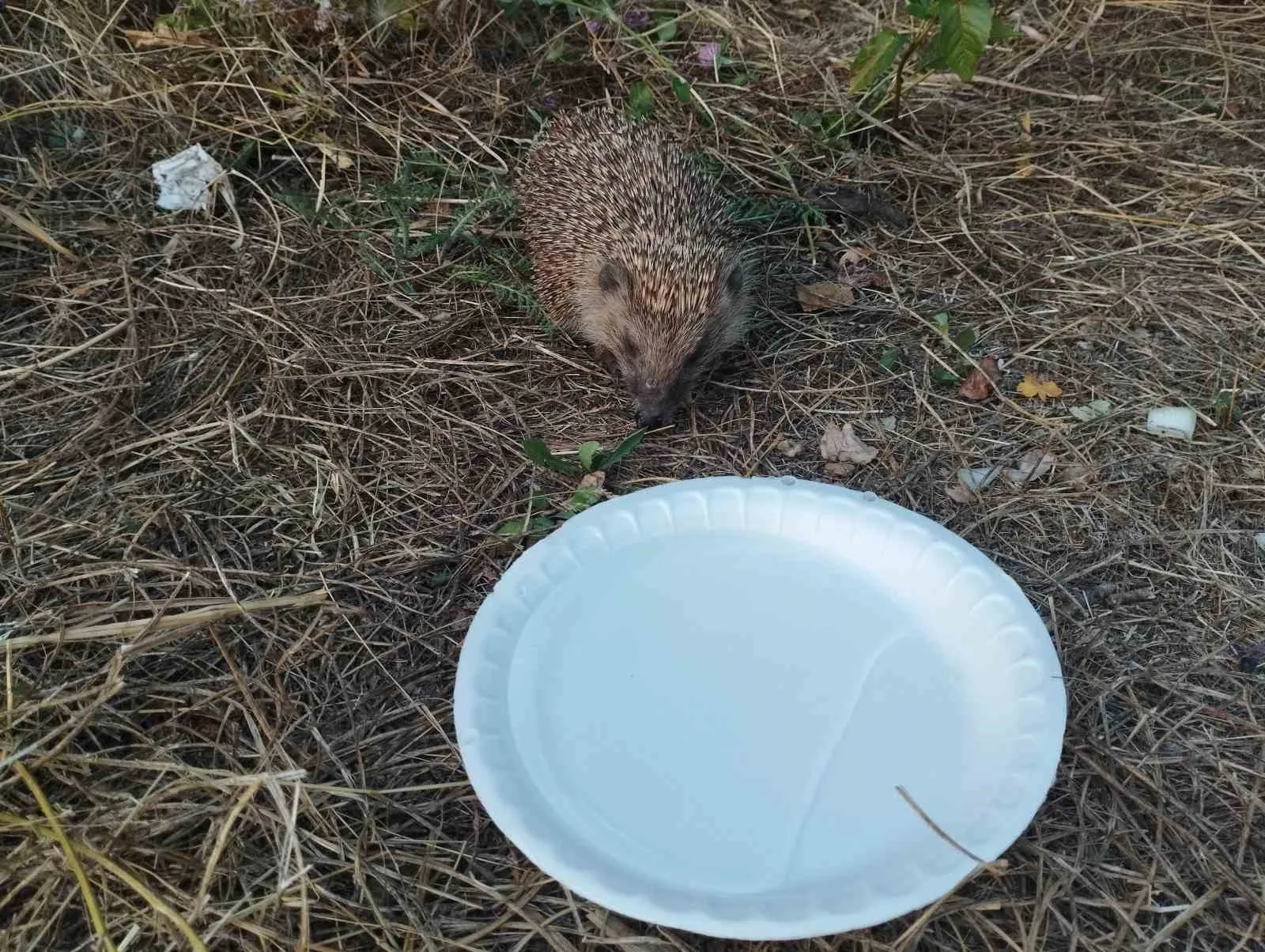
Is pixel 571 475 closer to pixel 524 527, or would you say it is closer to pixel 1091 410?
pixel 524 527

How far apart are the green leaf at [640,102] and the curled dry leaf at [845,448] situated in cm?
212

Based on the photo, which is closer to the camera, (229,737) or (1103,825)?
(1103,825)

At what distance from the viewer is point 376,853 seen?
6.91ft

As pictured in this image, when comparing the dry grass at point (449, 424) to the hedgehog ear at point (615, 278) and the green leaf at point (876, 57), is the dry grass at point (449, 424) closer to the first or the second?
the hedgehog ear at point (615, 278)

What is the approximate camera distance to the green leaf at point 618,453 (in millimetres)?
3082

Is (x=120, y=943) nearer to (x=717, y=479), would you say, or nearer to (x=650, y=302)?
(x=717, y=479)

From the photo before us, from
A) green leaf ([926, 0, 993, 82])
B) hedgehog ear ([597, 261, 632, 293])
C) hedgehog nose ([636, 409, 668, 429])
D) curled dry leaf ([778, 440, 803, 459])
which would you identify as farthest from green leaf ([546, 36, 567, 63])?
curled dry leaf ([778, 440, 803, 459])

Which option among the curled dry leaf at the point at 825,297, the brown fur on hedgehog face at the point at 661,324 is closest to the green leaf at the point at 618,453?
the brown fur on hedgehog face at the point at 661,324

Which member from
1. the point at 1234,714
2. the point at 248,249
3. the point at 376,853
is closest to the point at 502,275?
the point at 248,249

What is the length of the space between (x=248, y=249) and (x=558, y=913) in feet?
10.2

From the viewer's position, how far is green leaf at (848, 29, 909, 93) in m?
3.66

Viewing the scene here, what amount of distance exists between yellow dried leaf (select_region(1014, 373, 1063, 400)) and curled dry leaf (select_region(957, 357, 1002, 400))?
10 cm

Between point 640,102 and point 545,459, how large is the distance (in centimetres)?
228

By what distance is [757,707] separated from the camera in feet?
7.16
